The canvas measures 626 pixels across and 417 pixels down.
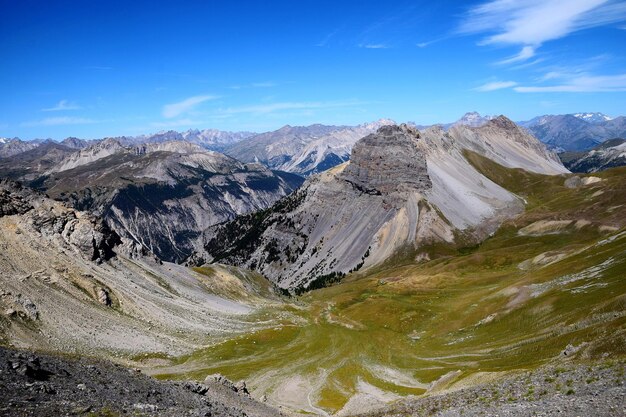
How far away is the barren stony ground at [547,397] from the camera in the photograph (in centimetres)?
3142

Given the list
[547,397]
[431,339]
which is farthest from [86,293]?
[547,397]

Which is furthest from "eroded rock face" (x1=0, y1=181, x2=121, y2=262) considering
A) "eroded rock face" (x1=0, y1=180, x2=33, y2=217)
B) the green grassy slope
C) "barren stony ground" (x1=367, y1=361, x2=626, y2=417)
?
"barren stony ground" (x1=367, y1=361, x2=626, y2=417)

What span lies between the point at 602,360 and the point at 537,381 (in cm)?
757

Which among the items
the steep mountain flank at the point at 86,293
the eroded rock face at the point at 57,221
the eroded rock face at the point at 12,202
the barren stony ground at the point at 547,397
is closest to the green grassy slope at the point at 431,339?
the barren stony ground at the point at 547,397

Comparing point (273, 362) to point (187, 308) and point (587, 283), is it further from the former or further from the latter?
point (587, 283)

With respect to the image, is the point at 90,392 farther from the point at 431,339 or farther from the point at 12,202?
the point at 12,202

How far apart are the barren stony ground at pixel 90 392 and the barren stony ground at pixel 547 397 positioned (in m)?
17.9

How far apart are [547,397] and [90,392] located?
117 ft

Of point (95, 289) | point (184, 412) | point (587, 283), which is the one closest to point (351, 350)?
point (587, 283)

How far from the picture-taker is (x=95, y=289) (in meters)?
97.8

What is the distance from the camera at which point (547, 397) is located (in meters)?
35.4

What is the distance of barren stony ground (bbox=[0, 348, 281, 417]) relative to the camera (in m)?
28.7

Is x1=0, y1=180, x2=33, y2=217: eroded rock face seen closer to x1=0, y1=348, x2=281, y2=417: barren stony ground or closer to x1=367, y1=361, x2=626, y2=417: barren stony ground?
x1=0, y1=348, x2=281, y2=417: barren stony ground

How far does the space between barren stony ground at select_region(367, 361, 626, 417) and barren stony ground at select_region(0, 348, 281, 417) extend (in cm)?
1789
